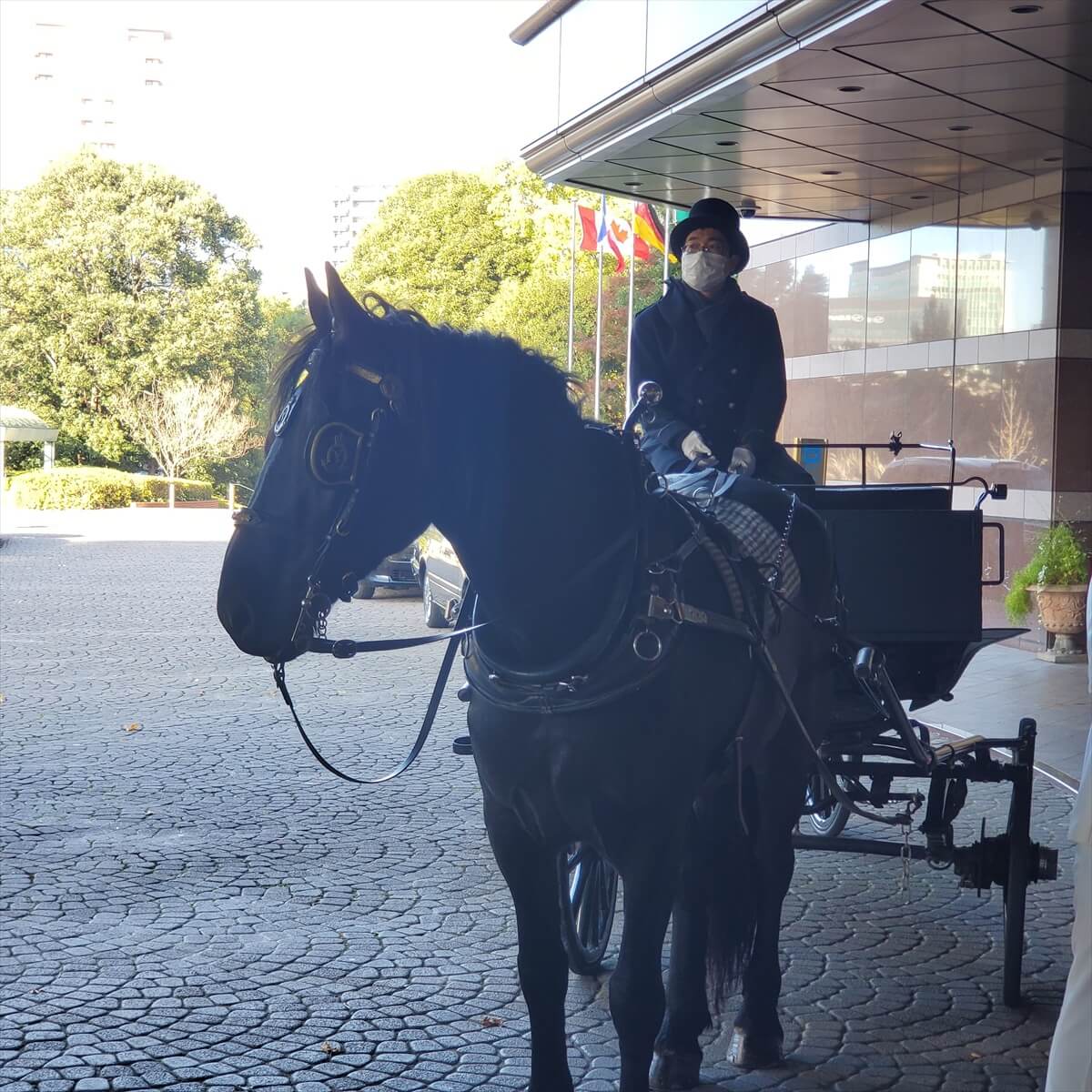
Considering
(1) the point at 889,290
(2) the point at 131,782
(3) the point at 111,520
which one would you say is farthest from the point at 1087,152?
(3) the point at 111,520

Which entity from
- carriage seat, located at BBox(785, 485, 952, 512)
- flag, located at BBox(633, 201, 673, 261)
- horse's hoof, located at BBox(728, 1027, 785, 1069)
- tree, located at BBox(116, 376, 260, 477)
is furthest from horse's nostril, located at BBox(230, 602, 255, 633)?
tree, located at BBox(116, 376, 260, 477)

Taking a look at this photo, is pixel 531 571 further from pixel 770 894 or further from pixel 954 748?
pixel 954 748

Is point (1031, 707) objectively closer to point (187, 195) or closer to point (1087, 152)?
point (1087, 152)

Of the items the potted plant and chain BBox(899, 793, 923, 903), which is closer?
chain BBox(899, 793, 923, 903)

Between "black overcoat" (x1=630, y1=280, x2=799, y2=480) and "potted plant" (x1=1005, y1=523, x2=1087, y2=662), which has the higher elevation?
"black overcoat" (x1=630, y1=280, x2=799, y2=480)

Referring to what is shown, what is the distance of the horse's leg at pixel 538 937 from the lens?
3449 millimetres

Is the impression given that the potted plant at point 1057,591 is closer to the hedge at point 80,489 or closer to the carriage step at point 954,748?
the carriage step at point 954,748

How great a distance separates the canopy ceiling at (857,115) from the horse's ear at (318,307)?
7204 millimetres

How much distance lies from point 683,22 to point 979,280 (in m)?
5.18

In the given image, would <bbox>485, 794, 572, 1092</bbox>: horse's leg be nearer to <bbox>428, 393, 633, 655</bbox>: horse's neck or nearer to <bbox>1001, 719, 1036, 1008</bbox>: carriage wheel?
<bbox>428, 393, 633, 655</bbox>: horse's neck

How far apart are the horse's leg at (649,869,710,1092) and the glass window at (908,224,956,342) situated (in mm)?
12670

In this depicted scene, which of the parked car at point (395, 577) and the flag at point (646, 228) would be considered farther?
the flag at point (646, 228)

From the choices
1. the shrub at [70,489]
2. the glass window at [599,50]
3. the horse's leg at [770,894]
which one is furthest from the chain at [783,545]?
the shrub at [70,489]

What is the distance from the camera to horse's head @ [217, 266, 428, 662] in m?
2.95
